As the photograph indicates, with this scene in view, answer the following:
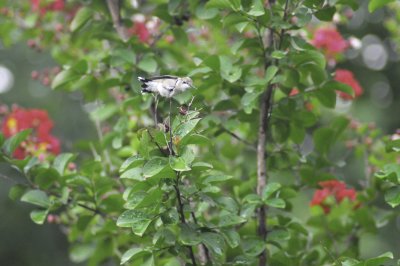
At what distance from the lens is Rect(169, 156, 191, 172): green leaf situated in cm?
156

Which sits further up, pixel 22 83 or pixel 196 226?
pixel 196 226

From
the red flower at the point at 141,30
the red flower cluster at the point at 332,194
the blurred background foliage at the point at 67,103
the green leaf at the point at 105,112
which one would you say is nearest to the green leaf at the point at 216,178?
the green leaf at the point at 105,112

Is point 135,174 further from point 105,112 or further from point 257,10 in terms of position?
point 105,112

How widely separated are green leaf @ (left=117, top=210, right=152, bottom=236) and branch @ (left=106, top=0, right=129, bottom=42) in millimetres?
1005

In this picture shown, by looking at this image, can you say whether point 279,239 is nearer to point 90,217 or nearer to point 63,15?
point 90,217

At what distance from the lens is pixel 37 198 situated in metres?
2.14

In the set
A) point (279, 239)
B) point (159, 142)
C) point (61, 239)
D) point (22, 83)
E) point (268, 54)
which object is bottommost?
point (61, 239)

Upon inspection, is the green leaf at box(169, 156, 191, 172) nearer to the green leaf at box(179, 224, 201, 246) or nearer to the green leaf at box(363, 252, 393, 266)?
the green leaf at box(179, 224, 201, 246)

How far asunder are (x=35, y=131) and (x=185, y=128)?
1.62 m

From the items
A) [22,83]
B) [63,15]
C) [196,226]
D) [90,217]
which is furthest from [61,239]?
[196,226]

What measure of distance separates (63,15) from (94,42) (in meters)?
0.30

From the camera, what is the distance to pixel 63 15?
3.50 meters

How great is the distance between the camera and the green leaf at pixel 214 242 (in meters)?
1.74

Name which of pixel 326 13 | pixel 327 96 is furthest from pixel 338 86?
pixel 326 13
